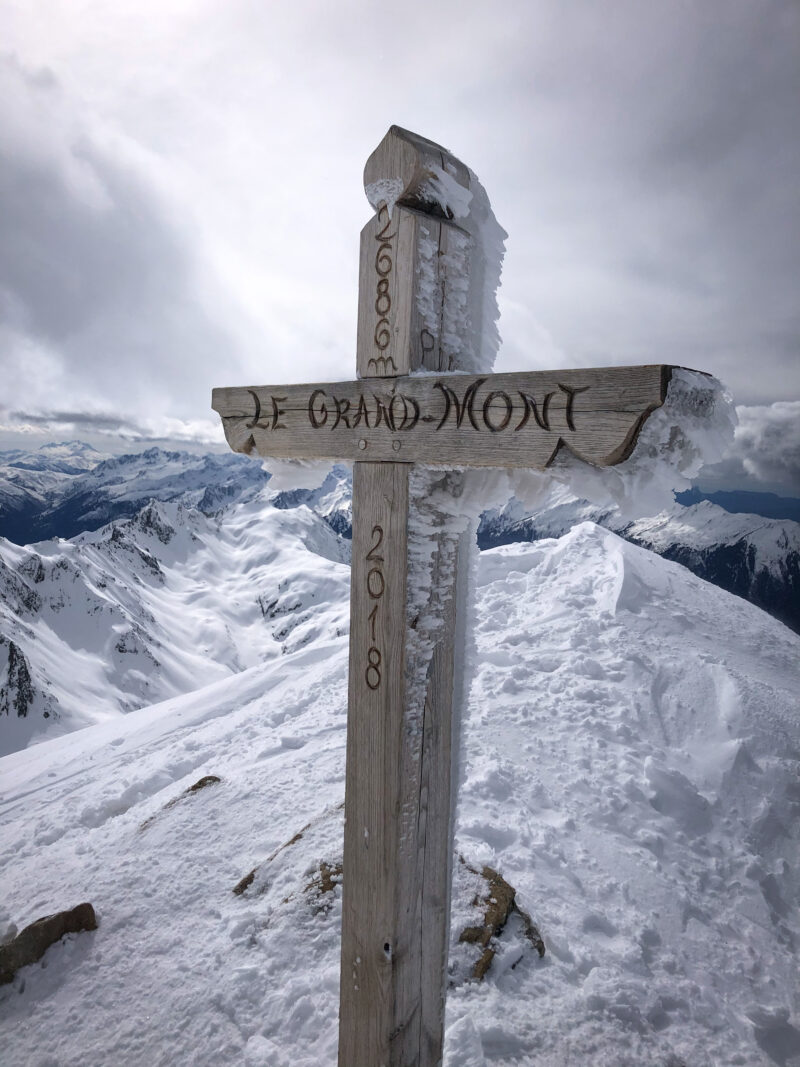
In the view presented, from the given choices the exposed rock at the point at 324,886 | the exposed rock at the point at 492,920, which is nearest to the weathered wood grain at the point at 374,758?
the exposed rock at the point at 492,920

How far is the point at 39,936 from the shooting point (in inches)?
130

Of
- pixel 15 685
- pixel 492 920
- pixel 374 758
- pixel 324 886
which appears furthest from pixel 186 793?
pixel 15 685

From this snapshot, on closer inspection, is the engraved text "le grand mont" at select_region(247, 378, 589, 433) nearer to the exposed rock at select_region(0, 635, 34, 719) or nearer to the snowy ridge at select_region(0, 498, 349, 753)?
the snowy ridge at select_region(0, 498, 349, 753)

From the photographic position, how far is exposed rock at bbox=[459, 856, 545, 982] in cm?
290

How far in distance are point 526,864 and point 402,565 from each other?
2.77 metres

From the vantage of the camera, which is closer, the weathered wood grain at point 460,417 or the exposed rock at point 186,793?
the weathered wood grain at point 460,417

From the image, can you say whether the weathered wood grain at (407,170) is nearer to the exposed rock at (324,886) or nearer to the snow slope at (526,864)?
the snow slope at (526,864)

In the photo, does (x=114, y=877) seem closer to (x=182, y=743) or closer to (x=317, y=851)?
(x=317, y=851)

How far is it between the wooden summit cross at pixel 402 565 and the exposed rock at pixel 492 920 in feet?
3.19

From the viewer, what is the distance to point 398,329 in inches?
68.8

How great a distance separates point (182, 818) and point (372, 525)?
3851mm

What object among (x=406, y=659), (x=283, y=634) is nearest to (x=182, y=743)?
(x=406, y=659)

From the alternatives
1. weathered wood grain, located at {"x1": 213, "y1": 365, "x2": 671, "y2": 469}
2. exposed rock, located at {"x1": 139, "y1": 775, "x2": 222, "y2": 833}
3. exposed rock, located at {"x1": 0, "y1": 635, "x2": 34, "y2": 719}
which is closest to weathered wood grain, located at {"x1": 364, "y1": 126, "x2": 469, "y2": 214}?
weathered wood grain, located at {"x1": 213, "y1": 365, "x2": 671, "y2": 469}

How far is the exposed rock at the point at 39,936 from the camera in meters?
3.22
